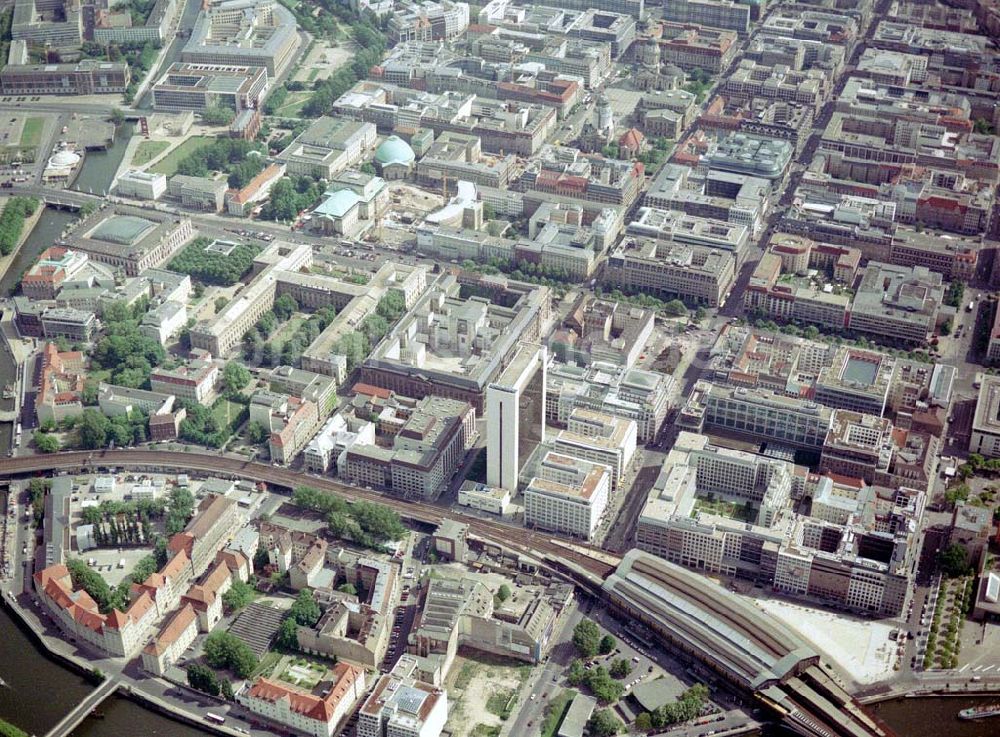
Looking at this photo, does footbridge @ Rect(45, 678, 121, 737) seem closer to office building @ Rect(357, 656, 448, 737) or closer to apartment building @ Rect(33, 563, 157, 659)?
apartment building @ Rect(33, 563, 157, 659)

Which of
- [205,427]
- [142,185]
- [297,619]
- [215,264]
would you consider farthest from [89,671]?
[142,185]

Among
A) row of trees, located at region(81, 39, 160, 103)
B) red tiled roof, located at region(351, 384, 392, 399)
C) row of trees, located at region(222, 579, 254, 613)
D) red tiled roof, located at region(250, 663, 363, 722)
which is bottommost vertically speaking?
red tiled roof, located at region(250, 663, 363, 722)

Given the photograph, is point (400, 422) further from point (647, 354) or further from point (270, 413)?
point (647, 354)

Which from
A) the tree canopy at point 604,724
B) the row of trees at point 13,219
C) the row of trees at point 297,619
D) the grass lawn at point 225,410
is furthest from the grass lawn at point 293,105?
the tree canopy at point 604,724

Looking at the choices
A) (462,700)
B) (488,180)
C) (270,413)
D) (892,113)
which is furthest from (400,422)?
(892,113)

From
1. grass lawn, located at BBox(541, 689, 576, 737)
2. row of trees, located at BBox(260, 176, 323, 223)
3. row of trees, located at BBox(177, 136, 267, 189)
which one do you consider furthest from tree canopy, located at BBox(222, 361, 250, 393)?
grass lawn, located at BBox(541, 689, 576, 737)
